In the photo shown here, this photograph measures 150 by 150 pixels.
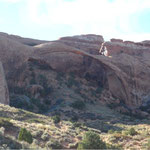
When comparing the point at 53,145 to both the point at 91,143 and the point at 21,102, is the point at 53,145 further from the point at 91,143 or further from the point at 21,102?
the point at 21,102

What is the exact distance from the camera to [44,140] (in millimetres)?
16562

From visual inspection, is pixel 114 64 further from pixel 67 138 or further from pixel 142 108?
pixel 67 138

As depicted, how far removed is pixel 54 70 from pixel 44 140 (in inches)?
1246

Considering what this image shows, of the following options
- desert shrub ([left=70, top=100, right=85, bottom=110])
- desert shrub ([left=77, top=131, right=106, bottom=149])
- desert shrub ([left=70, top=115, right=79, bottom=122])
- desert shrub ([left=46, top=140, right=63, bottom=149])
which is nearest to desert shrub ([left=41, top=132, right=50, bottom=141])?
desert shrub ([left=46, top=140, right=63, bottom=149])

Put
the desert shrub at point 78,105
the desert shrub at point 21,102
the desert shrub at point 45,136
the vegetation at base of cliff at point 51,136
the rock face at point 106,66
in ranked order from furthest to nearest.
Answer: the rock face at point 106,66, the desert shrub at point 78,105, the desert shrub at point 21,102, the desert shrub at point 45,136, the vegetation at base of cliff at point 51,136

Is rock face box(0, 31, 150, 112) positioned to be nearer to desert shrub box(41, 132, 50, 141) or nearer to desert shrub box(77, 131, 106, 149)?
desert shrub box(41, 132, 50, 141)

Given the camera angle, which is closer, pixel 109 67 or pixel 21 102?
pixel 21 102

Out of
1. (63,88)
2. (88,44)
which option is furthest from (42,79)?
(88,44)

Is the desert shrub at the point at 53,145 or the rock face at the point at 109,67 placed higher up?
the rock face at the point at 109,67

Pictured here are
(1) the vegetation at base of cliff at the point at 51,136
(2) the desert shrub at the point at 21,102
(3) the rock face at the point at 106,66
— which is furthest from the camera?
(3) the rock face at the point at 106,66

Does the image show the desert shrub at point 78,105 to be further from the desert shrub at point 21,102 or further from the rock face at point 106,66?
the rock face at point 106,66

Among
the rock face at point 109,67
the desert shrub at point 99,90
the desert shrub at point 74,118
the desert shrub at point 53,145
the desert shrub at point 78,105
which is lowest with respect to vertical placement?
the desert shrub at point 74,118

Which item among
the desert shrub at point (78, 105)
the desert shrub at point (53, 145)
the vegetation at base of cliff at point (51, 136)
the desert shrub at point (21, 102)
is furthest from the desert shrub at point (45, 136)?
Answer: the desert shrub at point (78, 105)

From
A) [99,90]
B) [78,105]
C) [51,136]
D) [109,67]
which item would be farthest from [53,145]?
[109,67]
